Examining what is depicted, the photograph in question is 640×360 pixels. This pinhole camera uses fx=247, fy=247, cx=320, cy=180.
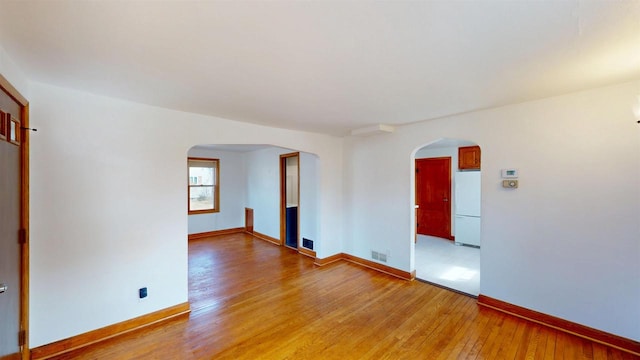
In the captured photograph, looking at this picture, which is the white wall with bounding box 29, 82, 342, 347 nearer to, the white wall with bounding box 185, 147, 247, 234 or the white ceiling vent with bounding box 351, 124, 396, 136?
the white ceiling vent with bounding box 351, 124, 396, 136

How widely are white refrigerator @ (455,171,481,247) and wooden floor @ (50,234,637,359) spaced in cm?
271

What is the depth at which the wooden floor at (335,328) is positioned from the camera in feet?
7.31

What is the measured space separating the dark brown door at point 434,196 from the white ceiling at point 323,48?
4.15 metres

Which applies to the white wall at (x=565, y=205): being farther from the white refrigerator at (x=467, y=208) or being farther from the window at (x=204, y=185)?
the window at (x=204, y=185)

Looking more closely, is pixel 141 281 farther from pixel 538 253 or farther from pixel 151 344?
pixel 538 253

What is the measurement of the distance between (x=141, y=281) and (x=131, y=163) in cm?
127

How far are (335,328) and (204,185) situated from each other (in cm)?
554

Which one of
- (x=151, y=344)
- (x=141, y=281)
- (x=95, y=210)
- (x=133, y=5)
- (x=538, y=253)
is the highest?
(x=133, y=5)

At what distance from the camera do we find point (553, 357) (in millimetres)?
2154

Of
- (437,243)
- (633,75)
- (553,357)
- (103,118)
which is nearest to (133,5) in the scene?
(103,118)

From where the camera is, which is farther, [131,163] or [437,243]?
[437,243]

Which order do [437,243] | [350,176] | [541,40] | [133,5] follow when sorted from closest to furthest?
[133,5] < [541,40] < [350,176] < [437,243]

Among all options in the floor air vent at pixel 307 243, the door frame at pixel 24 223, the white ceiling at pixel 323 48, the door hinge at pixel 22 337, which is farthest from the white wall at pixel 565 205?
the door hinge at pixel 22 337

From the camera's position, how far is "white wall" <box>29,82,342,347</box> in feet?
7.20
